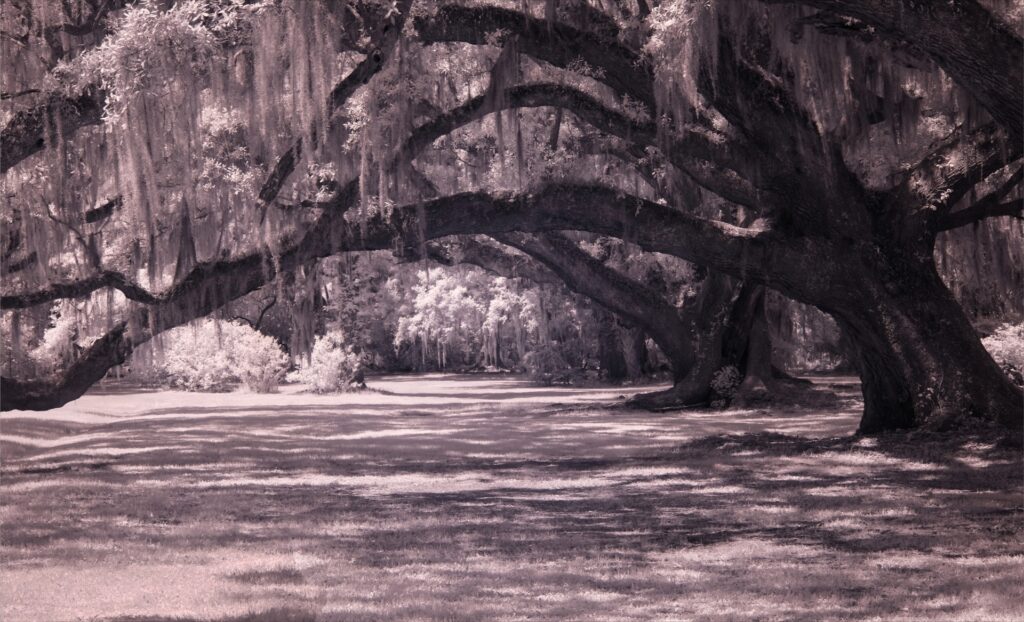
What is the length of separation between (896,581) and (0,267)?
43.3 ft

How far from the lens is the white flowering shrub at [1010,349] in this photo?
20.0 meters

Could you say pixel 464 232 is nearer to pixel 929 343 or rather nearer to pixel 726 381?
pixel 929 343

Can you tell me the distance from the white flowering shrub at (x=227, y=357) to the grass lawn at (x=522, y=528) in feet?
53.3

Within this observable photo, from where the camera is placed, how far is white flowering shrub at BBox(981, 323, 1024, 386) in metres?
20.0

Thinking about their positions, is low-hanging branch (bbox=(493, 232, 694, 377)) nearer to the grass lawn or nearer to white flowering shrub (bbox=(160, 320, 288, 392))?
the grass lawn

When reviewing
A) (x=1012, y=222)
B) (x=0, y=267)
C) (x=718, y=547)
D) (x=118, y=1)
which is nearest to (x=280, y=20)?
(x=118, y=1)

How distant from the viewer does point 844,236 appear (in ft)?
39.8

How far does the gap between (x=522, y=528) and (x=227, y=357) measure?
27.0 metres

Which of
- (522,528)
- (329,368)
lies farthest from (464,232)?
(329,368)

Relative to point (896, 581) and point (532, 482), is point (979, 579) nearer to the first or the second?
point (896, 581)

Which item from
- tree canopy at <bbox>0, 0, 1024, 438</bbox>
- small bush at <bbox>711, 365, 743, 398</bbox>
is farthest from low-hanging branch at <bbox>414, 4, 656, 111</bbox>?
small bush at <bbox>711, 365, 743, 398</bbox>

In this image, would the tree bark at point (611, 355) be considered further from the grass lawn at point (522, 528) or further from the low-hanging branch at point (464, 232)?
the low-hanging branch at point (464, 232)

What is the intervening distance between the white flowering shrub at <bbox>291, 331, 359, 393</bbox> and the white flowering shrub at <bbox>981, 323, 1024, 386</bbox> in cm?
1875

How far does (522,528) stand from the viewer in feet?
27.3
